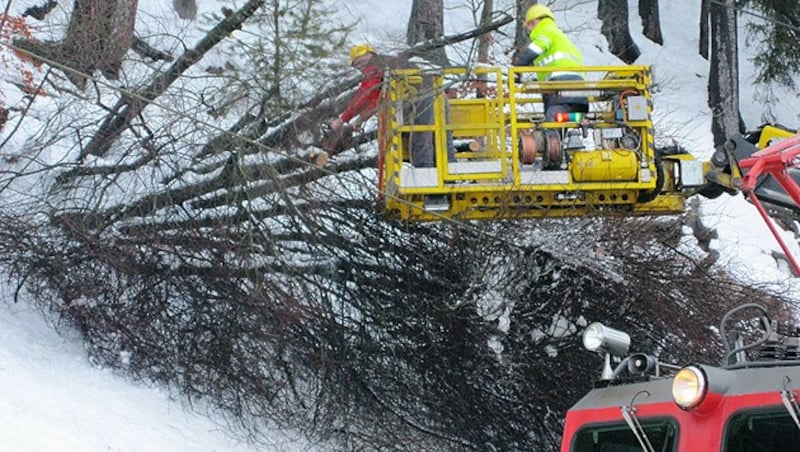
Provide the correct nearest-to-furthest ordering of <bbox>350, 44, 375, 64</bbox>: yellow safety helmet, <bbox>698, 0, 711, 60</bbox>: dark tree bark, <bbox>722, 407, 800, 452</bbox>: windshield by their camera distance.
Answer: <bbox>722, 407, 800, 452</bbox>: windshield
<bbox>350, 44, 375, 64</bbox>: yellow safety helmet
<bbox>698, 0, 711, 60</bbox>: dark tree bark

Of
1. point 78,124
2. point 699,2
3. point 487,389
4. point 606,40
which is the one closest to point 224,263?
point 78,124

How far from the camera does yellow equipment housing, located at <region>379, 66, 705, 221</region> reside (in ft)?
31.7

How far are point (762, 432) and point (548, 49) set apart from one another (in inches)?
219

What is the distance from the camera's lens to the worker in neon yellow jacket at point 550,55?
10086mm

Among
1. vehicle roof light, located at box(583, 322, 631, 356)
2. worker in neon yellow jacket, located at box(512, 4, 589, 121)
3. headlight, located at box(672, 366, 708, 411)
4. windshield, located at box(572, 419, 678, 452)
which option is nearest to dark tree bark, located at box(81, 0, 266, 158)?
worker in neon yellow jacket, located at box(512, 4, 589, 121)

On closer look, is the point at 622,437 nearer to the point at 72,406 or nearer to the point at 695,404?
the point at 695,404

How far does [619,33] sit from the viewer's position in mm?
24500

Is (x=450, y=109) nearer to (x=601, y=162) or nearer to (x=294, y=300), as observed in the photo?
(x=601, y=162)

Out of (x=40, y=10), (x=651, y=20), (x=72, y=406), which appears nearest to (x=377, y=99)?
(x=72, y=406)

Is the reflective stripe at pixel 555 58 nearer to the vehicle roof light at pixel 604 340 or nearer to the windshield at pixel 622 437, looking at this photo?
the vehicle roof light at pixel 604 340

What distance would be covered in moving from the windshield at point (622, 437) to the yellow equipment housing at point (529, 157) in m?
3.77

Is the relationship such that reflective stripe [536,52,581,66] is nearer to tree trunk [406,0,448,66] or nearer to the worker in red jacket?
the worker in red jacket

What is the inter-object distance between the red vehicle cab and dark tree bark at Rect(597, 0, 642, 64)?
1882 cm

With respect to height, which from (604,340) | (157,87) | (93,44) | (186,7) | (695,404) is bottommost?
(695,404)
